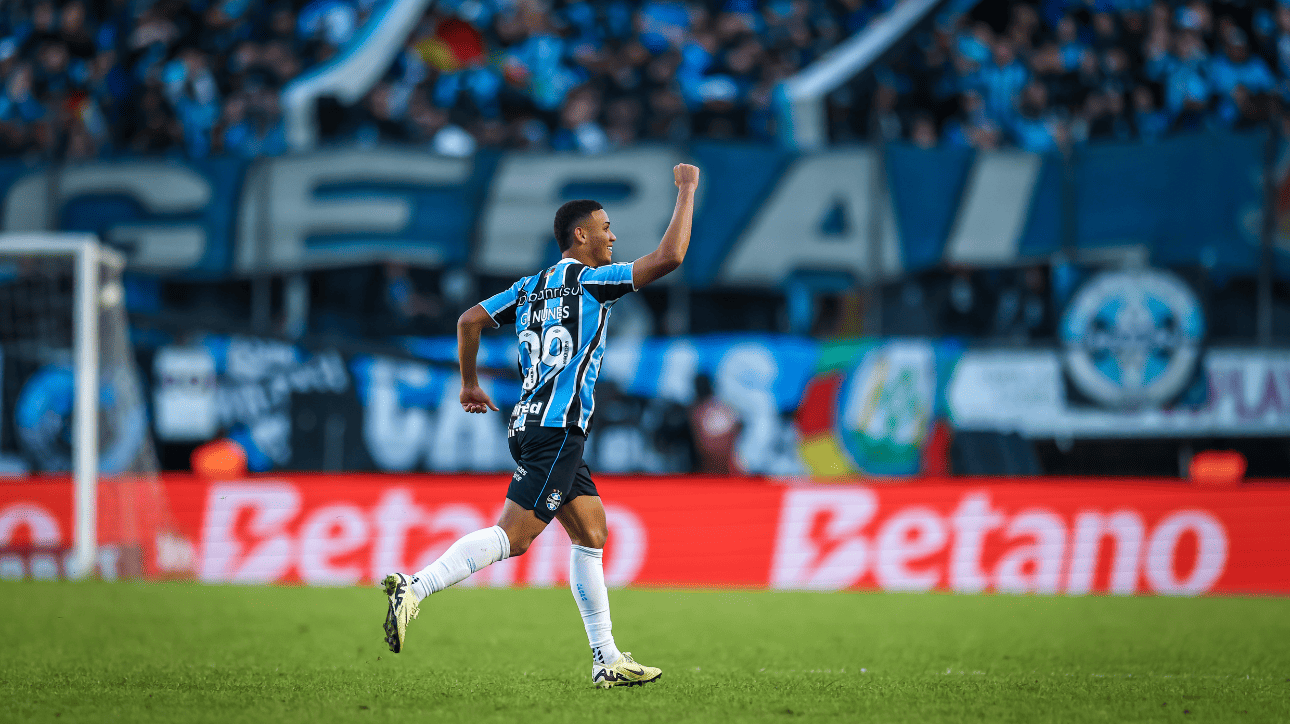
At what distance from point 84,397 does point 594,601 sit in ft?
22.0

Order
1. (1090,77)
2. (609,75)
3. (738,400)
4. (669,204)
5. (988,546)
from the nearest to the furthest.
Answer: (988,546) < (738,400) < (669,204) < (1090,77) < (609,75)

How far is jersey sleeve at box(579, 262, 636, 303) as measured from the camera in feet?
15.9

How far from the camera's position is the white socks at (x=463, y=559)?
4.72 meters

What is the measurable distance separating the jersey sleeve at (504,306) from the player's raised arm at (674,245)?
622 mm

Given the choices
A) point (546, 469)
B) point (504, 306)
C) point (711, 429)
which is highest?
point (504, 306)


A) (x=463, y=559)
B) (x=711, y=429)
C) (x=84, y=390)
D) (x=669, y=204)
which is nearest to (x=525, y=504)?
(x=463, y=559)

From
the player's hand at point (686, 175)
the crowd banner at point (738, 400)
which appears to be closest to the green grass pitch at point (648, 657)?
the player's hand at point (686, 175)

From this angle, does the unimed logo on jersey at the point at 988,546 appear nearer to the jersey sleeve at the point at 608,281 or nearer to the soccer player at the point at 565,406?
the soccer player at the point at 565,406

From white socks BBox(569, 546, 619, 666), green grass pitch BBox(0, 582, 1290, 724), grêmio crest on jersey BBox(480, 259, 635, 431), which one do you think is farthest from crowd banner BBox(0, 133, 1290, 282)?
white socks BBox(569, 546, 619, 666)

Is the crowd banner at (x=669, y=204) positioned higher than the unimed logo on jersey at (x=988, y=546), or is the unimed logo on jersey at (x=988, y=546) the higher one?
the crowd banner at (x=669, y=204)

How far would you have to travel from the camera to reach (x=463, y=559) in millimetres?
4797

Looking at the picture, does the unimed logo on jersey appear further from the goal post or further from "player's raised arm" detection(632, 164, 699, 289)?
"player's raised arm" detection(632, 164, 699, 289)

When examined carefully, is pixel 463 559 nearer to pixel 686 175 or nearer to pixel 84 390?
pixel 686 175

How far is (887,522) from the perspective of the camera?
9961mm
